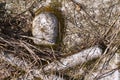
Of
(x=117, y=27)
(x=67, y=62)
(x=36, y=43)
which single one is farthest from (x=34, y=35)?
(x=117, y=27)

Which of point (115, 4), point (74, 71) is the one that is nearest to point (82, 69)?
point (74, 71)

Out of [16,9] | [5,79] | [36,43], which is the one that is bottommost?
[5,79]

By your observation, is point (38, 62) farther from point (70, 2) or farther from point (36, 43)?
point (70, 2)

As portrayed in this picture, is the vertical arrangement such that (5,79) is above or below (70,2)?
below
